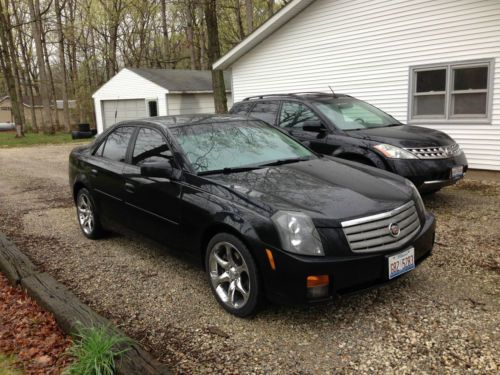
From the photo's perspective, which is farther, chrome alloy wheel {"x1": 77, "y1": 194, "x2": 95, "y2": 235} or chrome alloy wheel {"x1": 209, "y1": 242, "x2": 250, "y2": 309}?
chrome alloy wheel {"x1": 77, "y1": 194, "x2": 95, "y2": 235}

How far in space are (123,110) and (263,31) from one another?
40.2 ft

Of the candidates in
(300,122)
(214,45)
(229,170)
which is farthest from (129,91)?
(229,170)

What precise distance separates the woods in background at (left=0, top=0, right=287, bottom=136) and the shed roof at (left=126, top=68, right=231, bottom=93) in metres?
3.83

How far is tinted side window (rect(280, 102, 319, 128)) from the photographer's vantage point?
714 cm

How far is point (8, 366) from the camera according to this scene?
312cm

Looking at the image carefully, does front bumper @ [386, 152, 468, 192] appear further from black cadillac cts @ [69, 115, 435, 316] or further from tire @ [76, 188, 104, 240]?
tire @ [76, 188, 104, 240]

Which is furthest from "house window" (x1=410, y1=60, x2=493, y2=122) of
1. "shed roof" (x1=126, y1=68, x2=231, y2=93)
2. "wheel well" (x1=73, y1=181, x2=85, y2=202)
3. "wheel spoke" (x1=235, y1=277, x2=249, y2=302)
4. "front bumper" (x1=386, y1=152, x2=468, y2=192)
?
"shed roof" (x1=126, y1=68, x2=231, y2=93)

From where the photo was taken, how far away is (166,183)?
4.11 metres

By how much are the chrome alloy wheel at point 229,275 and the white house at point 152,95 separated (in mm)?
18263

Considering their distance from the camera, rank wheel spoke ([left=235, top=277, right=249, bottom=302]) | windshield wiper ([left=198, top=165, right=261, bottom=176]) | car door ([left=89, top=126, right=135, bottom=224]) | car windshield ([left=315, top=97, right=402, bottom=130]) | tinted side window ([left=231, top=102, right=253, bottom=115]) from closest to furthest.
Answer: wheel spoke ([left=235, top=277, right=249, bottom=302]) → windshield wiper ([left=198, top=165, right=261, bottom=176]) → car door ([left=89, top=126, right=135, bottom=224]) → car windshield ([left=315, top=97, right=402, bottom=130]) → tinted side window ([left=231, top=102, right=253, bottom=115])

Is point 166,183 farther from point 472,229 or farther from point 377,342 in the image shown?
point 472,229

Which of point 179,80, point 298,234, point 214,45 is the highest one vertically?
point 214,45

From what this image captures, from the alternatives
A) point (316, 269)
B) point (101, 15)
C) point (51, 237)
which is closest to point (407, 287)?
point (316, 269)

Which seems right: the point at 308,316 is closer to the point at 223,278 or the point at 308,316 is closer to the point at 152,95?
the point at 223,278
